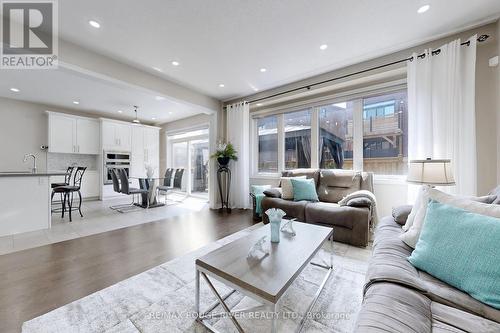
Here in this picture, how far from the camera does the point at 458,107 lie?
8.07ft

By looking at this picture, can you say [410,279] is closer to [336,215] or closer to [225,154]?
[336,215]

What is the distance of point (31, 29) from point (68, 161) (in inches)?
182

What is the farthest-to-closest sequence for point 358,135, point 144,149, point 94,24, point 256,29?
point 144,149 → point 358,135 → point 256,29 → point 94,24

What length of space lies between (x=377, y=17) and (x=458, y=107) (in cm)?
150

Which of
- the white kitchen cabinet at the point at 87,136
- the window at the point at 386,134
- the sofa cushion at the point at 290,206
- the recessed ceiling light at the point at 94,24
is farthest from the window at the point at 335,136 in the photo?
the white kitchen cabinet at the point at 87,136

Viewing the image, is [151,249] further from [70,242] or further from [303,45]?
[303,45]

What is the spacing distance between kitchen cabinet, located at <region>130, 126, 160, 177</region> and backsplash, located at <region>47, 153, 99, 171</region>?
3.57ft

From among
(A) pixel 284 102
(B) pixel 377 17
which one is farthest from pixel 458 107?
(A) pixel 284 102

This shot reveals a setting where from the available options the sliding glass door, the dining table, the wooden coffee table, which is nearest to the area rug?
the wooden coffee table

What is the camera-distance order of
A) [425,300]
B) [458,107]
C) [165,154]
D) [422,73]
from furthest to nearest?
[165,154] → [422,73] → [458,107] → [425,300]

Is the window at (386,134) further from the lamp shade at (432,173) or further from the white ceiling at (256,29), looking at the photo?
the lamp shade at (432,173)

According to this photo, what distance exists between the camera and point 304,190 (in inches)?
132

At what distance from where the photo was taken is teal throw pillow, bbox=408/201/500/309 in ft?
3.06

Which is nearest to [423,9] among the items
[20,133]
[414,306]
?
[414,306]
